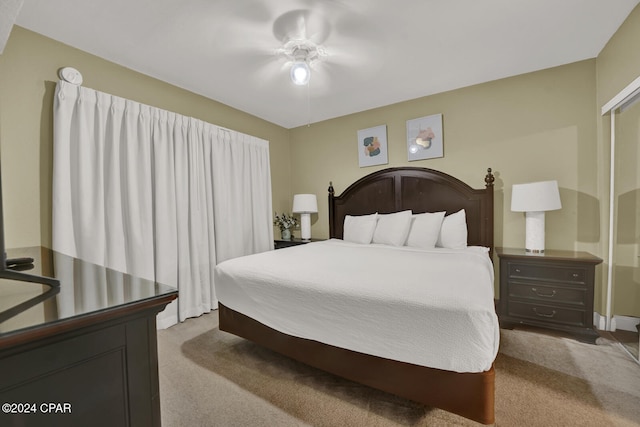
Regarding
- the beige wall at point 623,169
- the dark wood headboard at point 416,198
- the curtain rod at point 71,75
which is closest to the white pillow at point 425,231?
the dark wood headboard at point 416,198

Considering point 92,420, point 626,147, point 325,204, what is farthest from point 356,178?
point 92,420

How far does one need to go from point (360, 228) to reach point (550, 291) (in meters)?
1.96

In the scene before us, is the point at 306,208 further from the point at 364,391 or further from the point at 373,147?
the point at 364,391

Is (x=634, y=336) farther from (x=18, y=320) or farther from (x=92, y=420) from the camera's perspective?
(x=18, y=320)

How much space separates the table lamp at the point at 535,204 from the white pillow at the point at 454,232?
51 cm

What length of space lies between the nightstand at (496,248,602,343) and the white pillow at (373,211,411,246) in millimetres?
968

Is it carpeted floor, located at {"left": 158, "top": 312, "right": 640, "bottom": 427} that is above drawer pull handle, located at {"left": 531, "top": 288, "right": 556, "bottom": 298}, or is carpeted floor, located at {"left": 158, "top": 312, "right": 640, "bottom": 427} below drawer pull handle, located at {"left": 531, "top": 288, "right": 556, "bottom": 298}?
below

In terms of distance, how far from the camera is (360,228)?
3484 millimetres

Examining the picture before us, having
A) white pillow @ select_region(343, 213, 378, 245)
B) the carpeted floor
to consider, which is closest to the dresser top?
the carpeted floor

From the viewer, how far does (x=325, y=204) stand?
4.41 meters

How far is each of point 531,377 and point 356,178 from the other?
2.91m

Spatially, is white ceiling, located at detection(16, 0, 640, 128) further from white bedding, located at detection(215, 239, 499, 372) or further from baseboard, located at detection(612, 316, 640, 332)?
baseboard, located at detection(612, 316, 640, 332)

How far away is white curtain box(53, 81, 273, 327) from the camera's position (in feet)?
7.33

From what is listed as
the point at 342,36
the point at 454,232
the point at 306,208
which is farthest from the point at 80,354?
the point at 306,208
